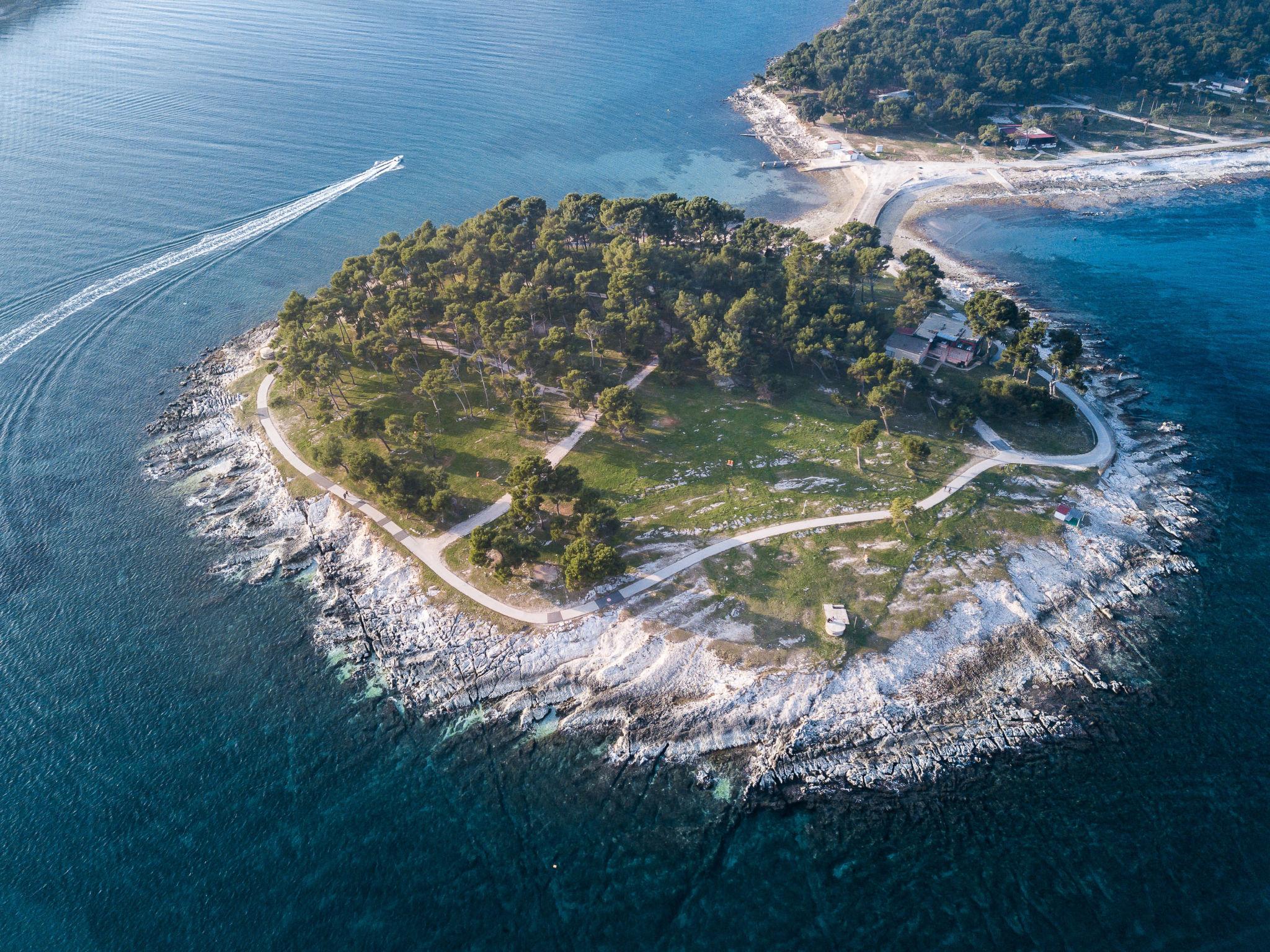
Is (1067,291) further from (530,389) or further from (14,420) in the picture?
(14,420)

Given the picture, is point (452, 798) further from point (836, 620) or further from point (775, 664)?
point (836, 620)

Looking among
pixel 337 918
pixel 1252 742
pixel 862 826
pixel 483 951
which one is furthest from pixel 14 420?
pixel 1252 742

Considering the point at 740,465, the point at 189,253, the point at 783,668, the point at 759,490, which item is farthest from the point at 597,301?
the point at 189,253

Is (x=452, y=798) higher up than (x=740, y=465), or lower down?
lower down

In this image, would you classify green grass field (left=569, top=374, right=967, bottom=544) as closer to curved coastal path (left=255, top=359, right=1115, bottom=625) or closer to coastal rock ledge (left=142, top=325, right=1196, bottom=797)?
curved coastal path (left=255, top=359, right=1115, bottom=625)

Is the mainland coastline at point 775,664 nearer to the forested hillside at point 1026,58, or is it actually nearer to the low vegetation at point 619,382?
the low vegetation at point 619,382

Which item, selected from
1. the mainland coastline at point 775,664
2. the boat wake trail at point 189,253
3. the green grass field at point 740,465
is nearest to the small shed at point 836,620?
the mainland coastline at point 775,664
